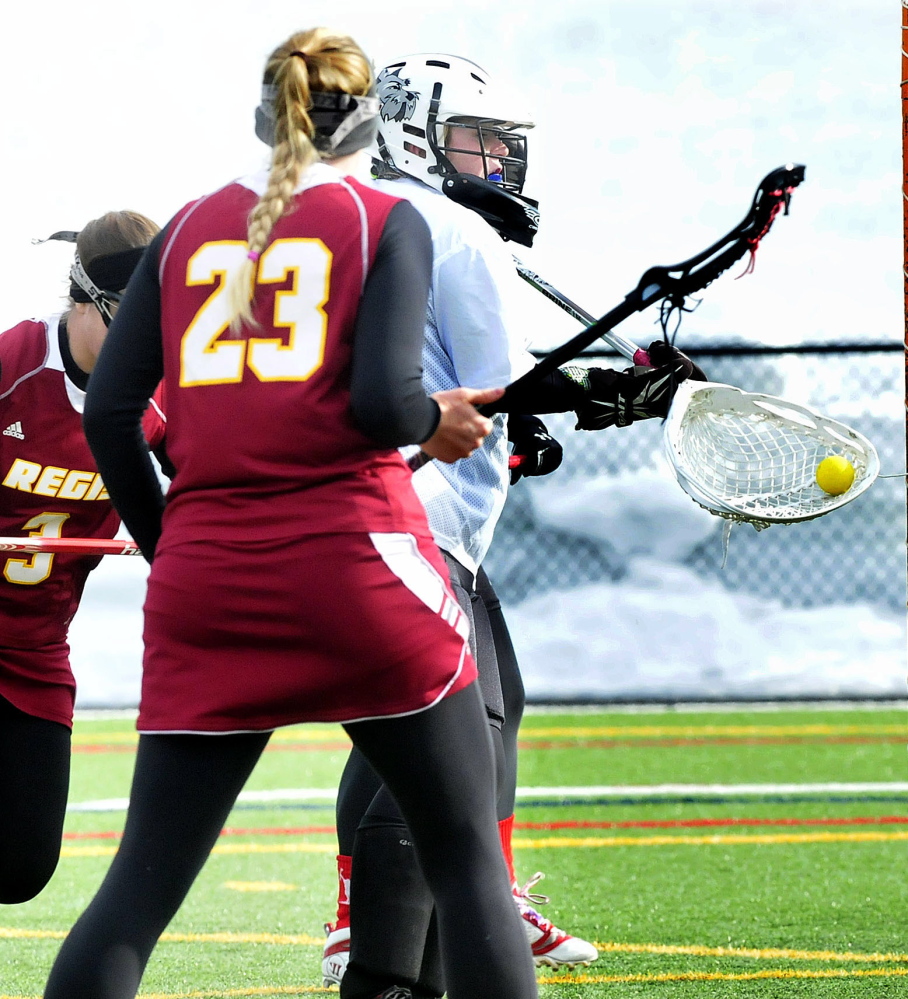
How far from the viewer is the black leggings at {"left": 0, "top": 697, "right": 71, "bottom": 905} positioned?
2.99 metres

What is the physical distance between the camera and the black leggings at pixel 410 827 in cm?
171

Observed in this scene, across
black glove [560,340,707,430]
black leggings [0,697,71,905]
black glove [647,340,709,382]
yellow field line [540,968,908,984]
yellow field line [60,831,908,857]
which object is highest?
black glove [647,340,709,382]

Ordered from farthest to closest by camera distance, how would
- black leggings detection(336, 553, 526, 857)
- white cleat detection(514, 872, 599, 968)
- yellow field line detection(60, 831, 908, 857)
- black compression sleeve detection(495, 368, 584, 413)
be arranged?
1. yellow field line detection(60, 831, 908, 857)
2. white cleat detection(514, 872, 599, 968)
3. black leggings detection(336, 553, 526, 857)
4. black compression sleeve detection(495, 368, 584, 413)

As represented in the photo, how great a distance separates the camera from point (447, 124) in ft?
9.50

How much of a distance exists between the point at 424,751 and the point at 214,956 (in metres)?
2.13

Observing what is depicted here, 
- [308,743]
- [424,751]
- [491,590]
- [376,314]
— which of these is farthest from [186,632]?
[308,743]

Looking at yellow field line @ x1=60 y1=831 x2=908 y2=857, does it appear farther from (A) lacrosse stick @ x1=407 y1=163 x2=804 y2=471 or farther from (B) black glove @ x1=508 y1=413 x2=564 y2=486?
(A) lacrosse stick @ x1=407 y1=163 x2=804 y2=471

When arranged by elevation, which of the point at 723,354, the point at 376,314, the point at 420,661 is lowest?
the point at 723,354

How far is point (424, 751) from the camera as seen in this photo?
1.74m

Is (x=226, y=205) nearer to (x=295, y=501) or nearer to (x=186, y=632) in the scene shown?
(x=295, y=501)

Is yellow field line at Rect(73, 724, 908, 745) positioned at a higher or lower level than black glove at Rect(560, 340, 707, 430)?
lower

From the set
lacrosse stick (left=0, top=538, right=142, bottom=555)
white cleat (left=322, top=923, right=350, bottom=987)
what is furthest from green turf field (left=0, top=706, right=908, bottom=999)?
lacrosse stick (left=0, top=538, right=142, bottom=555)

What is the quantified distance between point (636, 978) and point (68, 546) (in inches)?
65.4

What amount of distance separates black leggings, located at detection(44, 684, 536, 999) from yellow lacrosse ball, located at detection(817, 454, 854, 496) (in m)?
1.06
